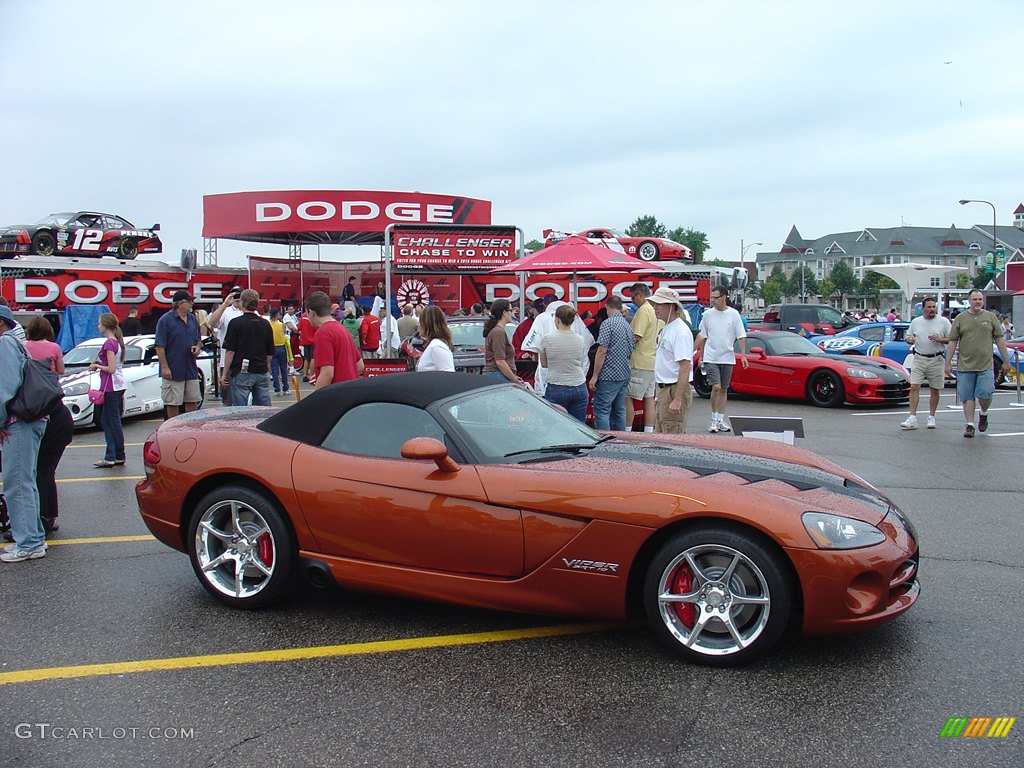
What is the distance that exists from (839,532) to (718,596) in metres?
0.56

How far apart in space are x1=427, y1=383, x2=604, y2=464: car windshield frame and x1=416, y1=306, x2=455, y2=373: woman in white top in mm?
2624

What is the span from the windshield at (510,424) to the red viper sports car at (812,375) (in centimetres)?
856

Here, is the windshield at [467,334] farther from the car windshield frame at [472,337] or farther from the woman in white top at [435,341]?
the woman in white top at [435,341]

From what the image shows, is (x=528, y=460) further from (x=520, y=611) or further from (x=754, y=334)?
(x=754, y=334)

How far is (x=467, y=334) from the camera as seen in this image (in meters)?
13.6

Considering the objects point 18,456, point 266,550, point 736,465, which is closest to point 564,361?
point 736,465

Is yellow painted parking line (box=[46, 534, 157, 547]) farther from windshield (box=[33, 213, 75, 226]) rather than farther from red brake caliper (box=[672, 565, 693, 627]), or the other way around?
windshield (box=[33, 213, 75, 226])

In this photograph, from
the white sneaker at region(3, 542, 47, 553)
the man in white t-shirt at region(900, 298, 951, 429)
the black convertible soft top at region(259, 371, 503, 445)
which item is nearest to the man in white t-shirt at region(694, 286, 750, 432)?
the man in white t-shirt at region(900, 298, 951, 429)

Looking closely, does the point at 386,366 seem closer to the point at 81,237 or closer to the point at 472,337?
the point at 472,337

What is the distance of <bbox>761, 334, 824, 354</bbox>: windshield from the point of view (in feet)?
46.5

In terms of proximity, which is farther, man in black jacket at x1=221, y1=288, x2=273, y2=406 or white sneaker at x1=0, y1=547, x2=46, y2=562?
man in black jacket at x1=221, y1=288, x2=273, y2=406

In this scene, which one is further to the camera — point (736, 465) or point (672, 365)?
point (672, 365)

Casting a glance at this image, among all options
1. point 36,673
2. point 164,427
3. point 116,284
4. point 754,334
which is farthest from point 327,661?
point 116,284

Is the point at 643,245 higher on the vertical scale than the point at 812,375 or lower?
higher
